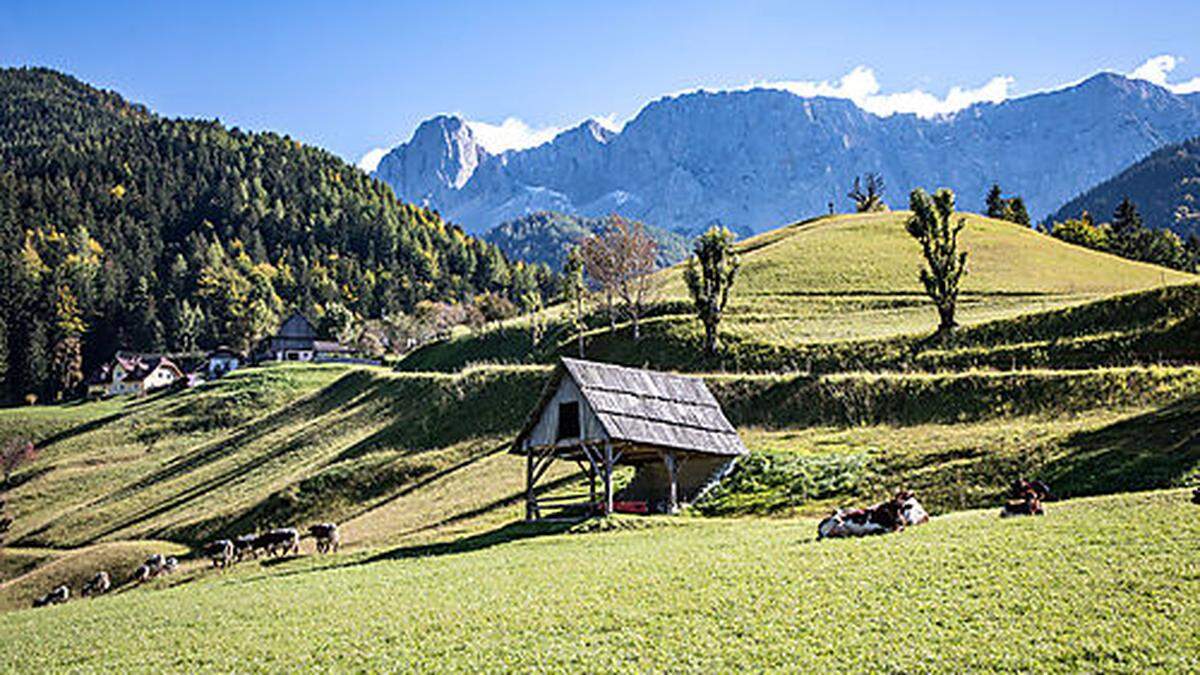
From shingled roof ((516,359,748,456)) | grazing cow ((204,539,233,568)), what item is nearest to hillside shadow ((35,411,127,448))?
grazing cow ((204,539,233,568))

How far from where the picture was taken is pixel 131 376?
5576 inches

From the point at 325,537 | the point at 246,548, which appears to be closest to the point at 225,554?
the point at 246,548

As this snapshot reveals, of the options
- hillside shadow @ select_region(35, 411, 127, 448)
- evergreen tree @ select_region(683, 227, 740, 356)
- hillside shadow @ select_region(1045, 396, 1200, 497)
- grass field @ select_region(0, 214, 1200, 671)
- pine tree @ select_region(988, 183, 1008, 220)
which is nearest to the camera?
grass field @ select_region(0, 214, 1200, 671)

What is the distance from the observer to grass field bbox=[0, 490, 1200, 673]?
14.7 metres

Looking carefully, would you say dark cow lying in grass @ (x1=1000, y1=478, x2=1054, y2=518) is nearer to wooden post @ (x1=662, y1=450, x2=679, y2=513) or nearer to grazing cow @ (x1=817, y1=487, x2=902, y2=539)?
A: grazing cow @ (x1=817, y1=487, x2=902, y2=539)

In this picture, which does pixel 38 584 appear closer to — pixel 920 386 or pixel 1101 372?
pixel 920 386

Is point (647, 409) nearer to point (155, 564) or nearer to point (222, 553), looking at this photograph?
point (222, 553)

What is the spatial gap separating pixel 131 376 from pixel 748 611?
144072 mm

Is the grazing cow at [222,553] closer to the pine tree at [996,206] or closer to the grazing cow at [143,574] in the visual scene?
the grazing cow at [143,574]

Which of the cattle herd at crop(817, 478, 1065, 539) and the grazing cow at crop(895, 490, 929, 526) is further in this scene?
the grazing cow at crop(895, 490, 929, 526)

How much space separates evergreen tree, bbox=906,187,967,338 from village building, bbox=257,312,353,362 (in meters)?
110

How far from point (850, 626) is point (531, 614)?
6.78 m

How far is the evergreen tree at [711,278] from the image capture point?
70.0 m

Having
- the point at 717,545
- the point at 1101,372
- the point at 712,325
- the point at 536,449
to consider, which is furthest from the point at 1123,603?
the point at 712,325
